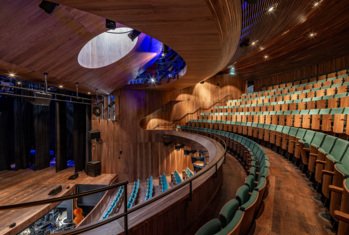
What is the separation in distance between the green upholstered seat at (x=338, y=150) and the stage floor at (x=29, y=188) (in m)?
3.91

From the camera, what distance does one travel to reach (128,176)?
536 cm

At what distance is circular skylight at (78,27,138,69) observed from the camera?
302cm

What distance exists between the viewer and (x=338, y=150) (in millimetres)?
1238

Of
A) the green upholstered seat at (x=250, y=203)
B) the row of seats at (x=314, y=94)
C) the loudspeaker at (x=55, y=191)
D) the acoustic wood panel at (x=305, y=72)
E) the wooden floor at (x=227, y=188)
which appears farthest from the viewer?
the acoustic wood panel at (x=305, y=72)

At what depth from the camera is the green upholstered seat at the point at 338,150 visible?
1153 mm

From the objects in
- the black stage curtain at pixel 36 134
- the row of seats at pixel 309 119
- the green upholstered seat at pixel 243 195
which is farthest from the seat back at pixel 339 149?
the black stage curtain at pixel 36 134

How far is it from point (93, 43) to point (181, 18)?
228 cm

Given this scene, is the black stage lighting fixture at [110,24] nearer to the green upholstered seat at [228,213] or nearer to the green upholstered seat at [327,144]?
the green upholstered seat at [228,213]

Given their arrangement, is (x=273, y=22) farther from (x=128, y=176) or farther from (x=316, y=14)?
(x=128, y=176)

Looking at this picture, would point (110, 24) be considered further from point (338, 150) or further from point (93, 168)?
point (93, 168)

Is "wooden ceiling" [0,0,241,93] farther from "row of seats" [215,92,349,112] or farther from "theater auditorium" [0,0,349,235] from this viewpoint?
"row of seats" [215,92,349,112]

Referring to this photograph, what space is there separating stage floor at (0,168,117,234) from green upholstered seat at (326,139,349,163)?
3.91 metres

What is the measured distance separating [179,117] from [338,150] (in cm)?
475

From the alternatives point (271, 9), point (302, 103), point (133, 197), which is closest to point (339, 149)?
point (271, 9)
